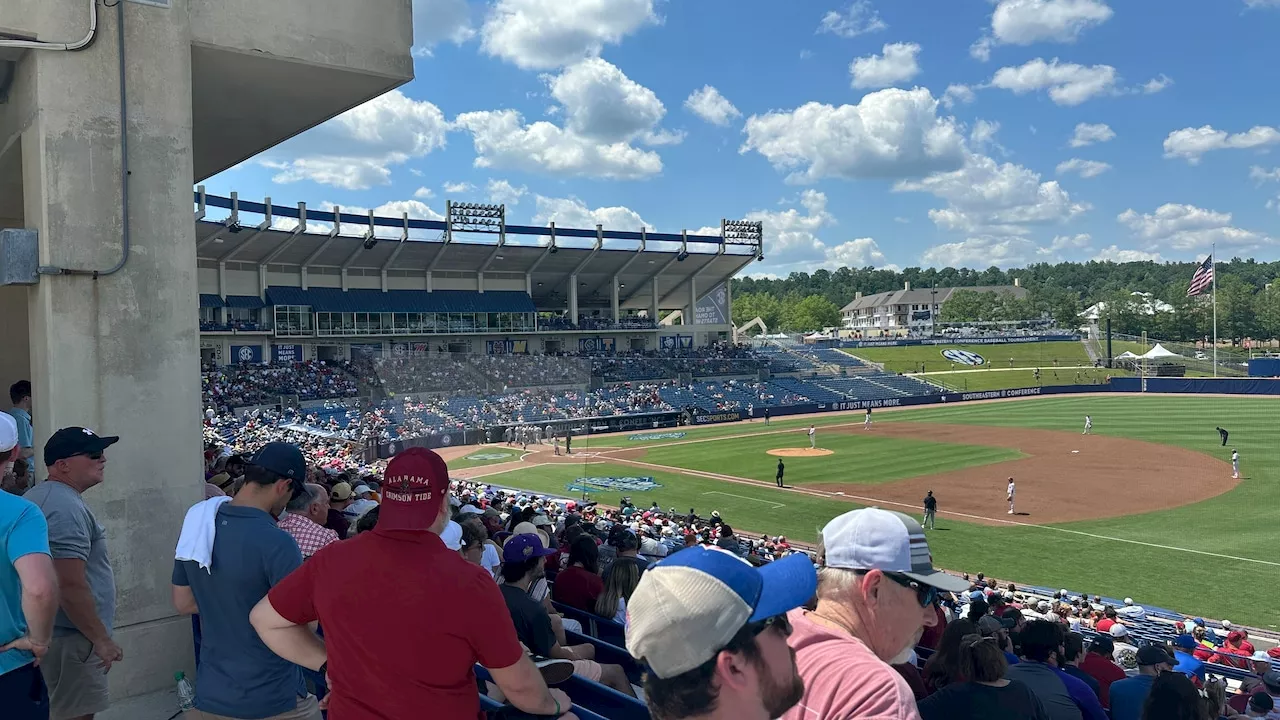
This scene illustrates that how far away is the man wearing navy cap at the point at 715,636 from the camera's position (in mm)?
1986

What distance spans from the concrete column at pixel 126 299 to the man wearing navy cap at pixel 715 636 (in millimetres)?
6077

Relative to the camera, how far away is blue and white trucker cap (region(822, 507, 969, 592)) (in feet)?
9.07

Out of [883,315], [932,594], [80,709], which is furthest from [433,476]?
[883,315]

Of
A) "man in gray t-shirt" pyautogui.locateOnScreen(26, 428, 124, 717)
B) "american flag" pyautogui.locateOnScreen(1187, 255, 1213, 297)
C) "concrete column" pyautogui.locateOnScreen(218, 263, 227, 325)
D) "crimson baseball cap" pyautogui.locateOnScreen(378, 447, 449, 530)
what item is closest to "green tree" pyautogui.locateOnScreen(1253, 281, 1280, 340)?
"american flag" pyautogui.locateOnScreen(1187, 255, 1213, 297)

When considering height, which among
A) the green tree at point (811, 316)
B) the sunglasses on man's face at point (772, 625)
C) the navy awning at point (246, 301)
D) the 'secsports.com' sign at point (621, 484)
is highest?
the green tree at point (811, 316)

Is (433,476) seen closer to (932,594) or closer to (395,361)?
(932,594)

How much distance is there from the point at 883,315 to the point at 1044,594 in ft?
527

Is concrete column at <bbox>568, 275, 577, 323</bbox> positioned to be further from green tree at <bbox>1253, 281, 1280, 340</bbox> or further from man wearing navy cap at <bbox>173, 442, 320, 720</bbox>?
green tree at <bbox>1253, 281, 1280, 340</bbox>

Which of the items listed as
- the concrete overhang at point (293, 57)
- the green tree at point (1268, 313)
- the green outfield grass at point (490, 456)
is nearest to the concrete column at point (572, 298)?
the green outfield grass at point (490, 456)

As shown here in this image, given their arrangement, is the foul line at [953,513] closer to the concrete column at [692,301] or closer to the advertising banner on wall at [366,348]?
the advertising banner on wall at [366,348]

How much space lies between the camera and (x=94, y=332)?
259 inches

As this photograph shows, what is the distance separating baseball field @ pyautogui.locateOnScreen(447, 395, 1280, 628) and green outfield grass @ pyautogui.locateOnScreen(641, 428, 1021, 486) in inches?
4.3

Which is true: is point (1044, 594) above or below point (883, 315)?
below

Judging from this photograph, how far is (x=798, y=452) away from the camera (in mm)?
40688
